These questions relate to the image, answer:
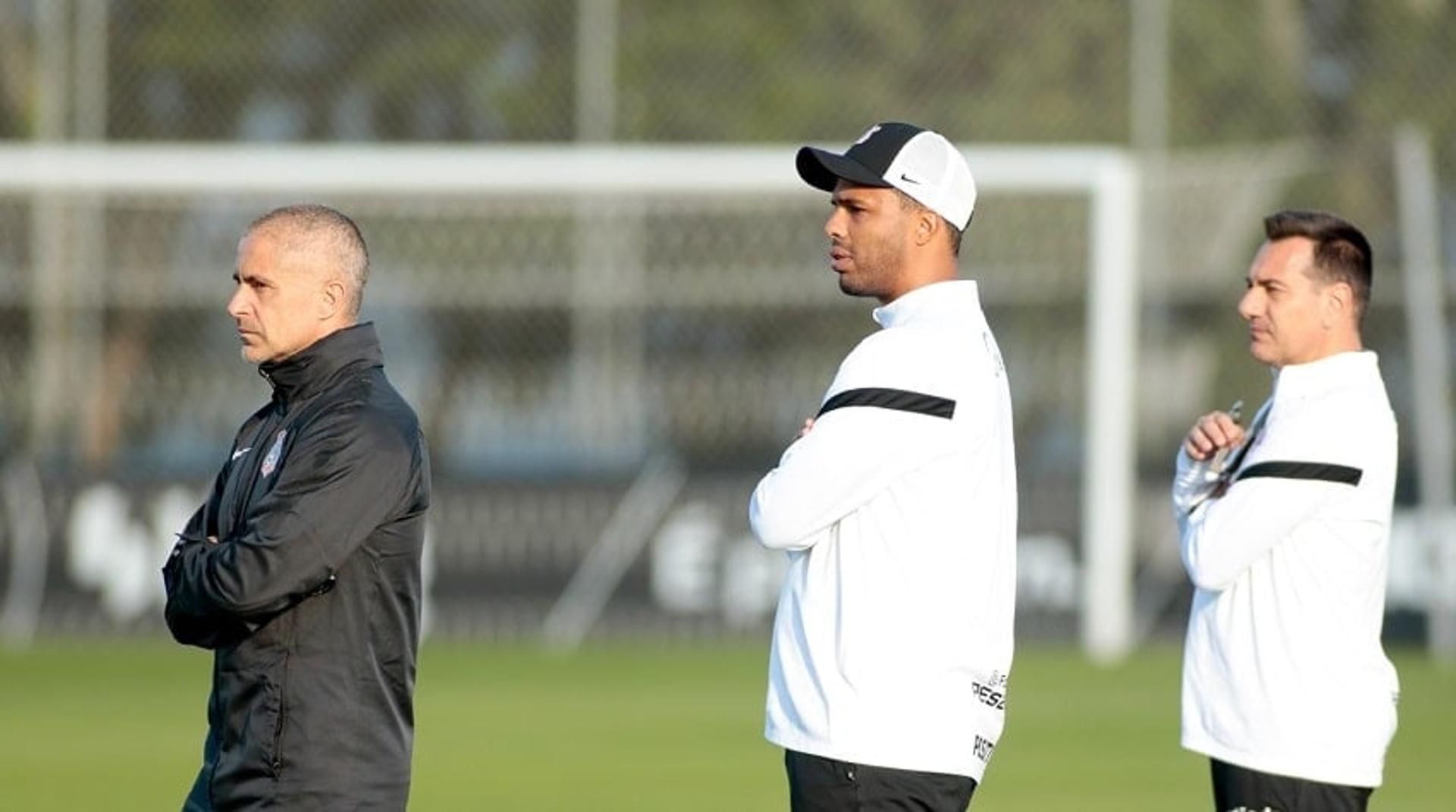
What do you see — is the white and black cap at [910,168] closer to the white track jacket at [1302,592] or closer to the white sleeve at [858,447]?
the white sleeve at [858,447]

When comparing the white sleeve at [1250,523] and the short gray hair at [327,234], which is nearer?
the short gray hair at [327,234]

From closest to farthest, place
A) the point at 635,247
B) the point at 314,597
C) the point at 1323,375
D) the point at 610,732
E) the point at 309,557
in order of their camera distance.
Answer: the point at 309,557, the point at 314,597, the point at 1323,375, the point at 610,732, the point at 635,247

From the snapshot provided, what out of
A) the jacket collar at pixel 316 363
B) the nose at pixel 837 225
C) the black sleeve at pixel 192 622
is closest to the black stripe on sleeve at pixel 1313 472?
the nose at pixel 837 225

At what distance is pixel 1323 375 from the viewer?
623 cm

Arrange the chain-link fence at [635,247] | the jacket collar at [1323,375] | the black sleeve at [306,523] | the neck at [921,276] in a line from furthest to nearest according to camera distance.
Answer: the chain-link fence at [635,247], the jacket collar at [1323,375], the neck at [921,276], the black sleeve at [306,523]

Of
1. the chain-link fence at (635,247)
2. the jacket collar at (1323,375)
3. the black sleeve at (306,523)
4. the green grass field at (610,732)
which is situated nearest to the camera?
the black sleeve at (306,523)

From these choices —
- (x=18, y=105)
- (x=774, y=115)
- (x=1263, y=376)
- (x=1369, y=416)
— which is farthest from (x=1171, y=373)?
(x=1369, y=416)

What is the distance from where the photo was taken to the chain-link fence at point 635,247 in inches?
727

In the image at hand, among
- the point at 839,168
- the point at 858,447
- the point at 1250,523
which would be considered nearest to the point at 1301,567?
the point at 1250,523

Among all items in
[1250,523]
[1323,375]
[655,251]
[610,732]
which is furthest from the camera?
[655,251]

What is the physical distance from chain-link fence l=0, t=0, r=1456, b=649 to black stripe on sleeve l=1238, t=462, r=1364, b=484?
11.8 metres

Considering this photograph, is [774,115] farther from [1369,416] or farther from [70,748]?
[1369,416]

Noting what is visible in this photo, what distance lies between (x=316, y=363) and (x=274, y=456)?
0.22 metres

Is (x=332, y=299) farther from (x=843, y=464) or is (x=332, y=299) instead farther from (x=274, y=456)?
(x=843, y=464)
